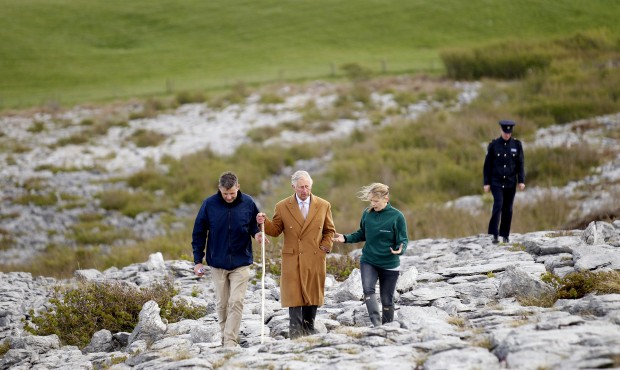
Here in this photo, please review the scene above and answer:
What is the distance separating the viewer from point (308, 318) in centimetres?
1061

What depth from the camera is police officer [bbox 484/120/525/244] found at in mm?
15641

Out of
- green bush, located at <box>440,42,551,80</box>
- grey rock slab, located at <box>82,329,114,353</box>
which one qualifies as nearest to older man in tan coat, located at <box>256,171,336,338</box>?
grey rock slab, located at <box>82,329,114,353</box>

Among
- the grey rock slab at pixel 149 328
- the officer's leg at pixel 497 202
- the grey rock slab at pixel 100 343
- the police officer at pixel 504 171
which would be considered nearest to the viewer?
the grey rock slab at pixel 149 328

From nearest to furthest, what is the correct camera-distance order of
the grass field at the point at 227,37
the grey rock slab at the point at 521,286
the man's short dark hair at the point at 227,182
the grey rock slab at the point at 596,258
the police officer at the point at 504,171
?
the man's short dark hair at the point at 227,182, the grey rock slab at the point at 521,286, the grey rock slab at the point at 596,258, the police officer at the point at 504,171, the grass field at the point at 227,37

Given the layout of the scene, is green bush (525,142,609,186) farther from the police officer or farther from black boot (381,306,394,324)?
black boot (381,306,394,324)

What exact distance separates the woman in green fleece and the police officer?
582 centimetres

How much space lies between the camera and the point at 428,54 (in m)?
59.2

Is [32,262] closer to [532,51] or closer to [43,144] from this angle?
[43,144]

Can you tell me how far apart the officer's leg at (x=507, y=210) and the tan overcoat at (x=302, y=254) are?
652 cm

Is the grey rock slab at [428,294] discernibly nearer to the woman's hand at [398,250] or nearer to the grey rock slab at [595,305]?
the woman's hand at [398,250]

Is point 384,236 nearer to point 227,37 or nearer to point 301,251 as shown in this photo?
point 301,251

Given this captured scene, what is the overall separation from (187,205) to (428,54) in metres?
34.7

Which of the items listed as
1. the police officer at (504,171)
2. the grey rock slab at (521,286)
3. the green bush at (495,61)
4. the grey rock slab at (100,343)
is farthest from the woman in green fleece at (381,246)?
the green bush at (495,61)

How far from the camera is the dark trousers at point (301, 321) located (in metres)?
10.4
